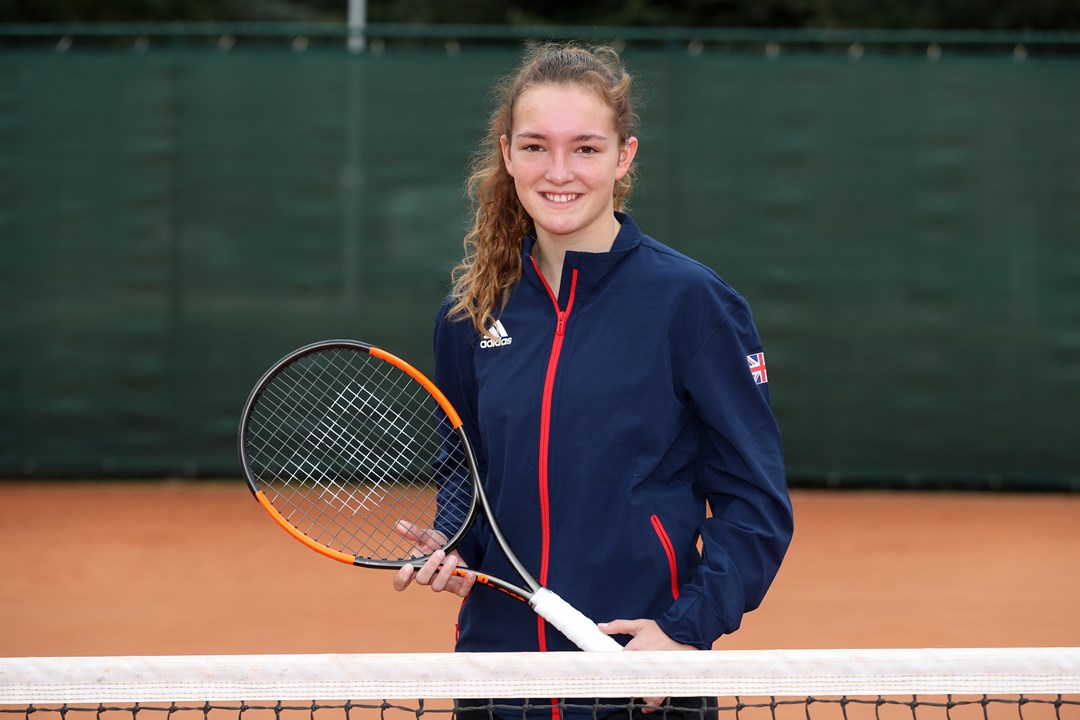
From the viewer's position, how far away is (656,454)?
1.94 meters

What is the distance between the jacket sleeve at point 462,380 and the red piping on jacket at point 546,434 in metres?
0.19

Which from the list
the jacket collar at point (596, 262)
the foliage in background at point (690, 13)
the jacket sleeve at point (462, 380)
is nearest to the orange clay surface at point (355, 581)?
the jacket sleeve at point (462, 380)

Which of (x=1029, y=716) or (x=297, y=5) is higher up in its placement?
(x=297, y=5)

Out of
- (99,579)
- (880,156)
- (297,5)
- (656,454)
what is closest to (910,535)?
(880,156)

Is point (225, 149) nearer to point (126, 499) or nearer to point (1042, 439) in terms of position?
point (126, 499)

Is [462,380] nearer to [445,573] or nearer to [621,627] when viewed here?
[445,573]

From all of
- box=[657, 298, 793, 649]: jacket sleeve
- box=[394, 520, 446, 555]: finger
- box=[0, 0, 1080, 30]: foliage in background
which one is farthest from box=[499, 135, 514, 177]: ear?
box=[0, 0, 1080, 30]: foliage in background

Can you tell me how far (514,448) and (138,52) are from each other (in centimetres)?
588

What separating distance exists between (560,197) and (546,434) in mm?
356

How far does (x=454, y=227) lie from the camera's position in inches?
283

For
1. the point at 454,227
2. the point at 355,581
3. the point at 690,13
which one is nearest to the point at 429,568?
the point at 355,581

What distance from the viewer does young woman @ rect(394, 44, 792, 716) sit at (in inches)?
75.7

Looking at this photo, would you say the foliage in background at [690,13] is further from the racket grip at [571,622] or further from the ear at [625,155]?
the racket grip at [571,622]

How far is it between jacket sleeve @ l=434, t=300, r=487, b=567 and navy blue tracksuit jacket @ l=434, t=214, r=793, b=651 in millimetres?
150
